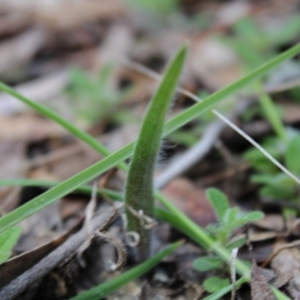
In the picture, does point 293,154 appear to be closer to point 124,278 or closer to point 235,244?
point 235,244

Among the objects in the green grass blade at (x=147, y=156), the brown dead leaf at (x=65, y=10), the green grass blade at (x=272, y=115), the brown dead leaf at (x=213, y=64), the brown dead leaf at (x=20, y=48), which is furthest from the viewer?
the brown dead leaf at (x=65, y=10)

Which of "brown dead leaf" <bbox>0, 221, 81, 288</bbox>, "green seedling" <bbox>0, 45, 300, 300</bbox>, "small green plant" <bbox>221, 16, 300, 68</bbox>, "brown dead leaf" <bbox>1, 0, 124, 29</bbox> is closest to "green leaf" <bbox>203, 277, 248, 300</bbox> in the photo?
"green seedling" <bbox>0, 45, 300, 300</bbox>

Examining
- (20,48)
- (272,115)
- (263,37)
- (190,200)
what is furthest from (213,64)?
(20,48)

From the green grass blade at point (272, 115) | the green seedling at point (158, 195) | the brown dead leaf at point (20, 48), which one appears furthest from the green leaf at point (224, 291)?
the brown dead leaf at point (20, 48)

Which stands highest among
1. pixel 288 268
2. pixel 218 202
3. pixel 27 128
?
pixel 218 202

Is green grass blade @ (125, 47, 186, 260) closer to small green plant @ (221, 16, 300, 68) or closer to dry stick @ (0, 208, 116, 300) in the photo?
dry stick @ (0, 208, 116, 300)

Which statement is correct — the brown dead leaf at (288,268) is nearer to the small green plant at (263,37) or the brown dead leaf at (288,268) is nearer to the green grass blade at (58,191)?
the green grass blade at (58,191)

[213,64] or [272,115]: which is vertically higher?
[272,115]

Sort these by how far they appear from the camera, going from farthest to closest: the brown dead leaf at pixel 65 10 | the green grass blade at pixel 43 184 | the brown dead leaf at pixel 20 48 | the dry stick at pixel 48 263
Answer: the brown dead leaf at pixel 65 10 → the brown dead leaf at pixel 20 48 → the green grass blade at pixel 43 184 → the dry stick at pixel 48 263
